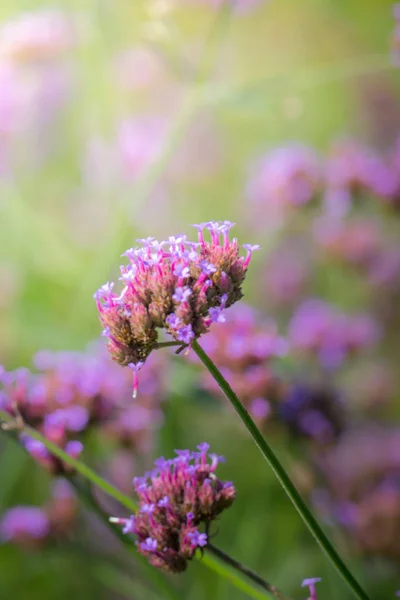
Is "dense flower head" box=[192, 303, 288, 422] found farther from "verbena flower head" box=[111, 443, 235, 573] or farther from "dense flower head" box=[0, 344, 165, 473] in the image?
"verbena flower head" box=[111, 443, 235, 573]

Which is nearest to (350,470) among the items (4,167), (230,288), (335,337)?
(335,337)

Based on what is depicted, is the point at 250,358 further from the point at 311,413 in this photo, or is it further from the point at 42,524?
the point at 42,524

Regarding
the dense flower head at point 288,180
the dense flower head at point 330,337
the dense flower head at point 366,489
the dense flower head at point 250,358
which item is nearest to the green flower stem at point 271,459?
the dense flower head at point 250,358

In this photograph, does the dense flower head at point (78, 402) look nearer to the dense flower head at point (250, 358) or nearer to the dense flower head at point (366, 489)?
the dense flower head at point (250, 358)

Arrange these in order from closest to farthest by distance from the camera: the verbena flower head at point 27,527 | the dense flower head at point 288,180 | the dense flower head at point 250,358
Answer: the dense flower head at point 250,358 → the verbena flower head at point 27,527 → the dense flower head at point 288,180

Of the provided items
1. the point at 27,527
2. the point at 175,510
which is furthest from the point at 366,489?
the point at 175,510

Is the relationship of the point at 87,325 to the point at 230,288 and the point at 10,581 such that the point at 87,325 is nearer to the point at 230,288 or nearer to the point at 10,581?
the point at 10,581
